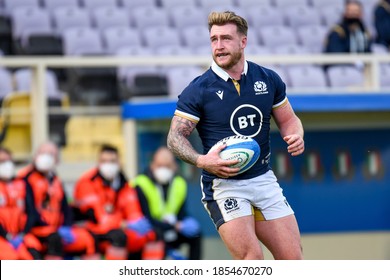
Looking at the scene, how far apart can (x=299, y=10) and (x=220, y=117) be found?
934cm

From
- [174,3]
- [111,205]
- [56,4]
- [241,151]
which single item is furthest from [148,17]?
[241,151]

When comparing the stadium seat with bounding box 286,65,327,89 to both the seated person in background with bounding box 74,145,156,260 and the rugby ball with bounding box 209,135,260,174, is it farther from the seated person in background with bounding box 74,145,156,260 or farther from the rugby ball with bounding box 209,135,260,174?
the rugby ball with bounding box 209,135,260,174

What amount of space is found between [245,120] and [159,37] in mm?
7709

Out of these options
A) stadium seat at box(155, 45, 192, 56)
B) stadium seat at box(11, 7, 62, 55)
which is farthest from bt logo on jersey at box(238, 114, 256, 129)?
stadium seat at box(155, 45, 192, 56)

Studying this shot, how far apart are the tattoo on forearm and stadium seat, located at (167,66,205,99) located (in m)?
5.86

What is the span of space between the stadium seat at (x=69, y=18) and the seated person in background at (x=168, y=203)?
3.47m

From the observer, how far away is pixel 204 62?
484 inches

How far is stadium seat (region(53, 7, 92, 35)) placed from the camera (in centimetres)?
1416

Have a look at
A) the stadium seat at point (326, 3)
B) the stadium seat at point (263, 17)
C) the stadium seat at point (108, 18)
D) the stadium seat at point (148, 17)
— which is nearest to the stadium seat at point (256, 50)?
the stadium seat at point (263, 17)

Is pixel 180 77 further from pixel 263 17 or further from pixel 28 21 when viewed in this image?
pixel 263 17

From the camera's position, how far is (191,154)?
655 cm

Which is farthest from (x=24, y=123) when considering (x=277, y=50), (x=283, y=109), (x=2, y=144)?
(x=283, y=109)

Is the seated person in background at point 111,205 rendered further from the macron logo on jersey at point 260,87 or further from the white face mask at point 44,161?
the macron logo on jersey at point 260,87

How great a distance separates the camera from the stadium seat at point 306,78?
13.5 metres
